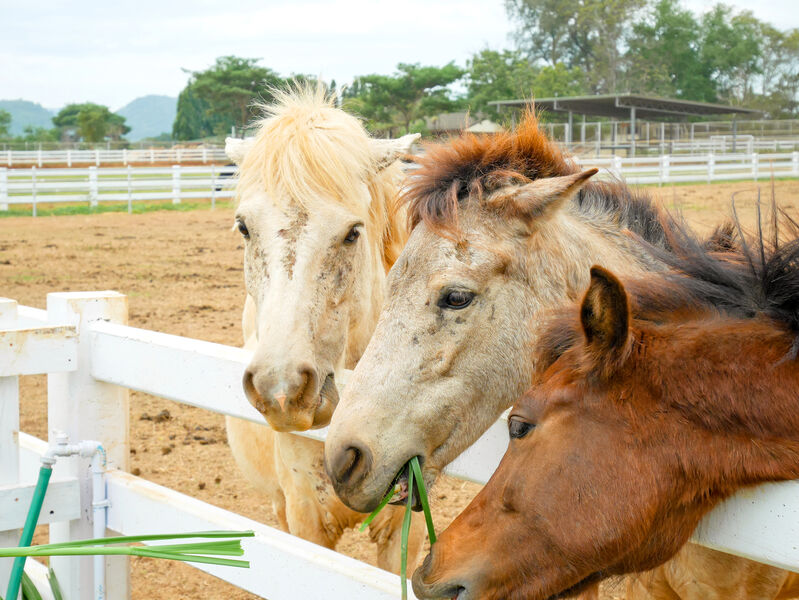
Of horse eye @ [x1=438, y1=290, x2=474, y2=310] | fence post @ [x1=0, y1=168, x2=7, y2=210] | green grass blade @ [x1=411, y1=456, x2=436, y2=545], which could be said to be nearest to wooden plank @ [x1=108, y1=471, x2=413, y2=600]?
green grass blade @ [x1=411, y1=456, x2=436, y2=545]

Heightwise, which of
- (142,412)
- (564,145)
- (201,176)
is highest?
(201,176)

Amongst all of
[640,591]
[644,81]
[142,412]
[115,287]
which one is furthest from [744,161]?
[644,81]

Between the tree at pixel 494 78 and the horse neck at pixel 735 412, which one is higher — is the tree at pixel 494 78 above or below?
above

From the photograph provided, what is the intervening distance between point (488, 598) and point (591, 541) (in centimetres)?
23

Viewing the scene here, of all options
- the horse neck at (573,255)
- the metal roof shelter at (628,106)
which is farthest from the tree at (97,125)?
the horse neck at (573,255)

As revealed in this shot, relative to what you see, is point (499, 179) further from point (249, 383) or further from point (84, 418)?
point (84, 418)

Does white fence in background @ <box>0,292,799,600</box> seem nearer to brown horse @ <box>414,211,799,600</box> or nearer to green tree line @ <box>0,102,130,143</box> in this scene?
brown horse @ <box>414,211,799,600</box>

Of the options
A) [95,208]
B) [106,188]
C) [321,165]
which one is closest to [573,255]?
[321,165]

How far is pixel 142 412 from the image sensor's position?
21.0 ft

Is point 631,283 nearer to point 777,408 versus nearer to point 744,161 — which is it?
point 777,408

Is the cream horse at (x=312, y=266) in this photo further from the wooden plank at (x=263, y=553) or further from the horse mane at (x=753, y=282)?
the horse mane at (x=753, y=282)

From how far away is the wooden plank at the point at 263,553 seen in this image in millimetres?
2008

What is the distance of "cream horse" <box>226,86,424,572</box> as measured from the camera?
236 centimetres

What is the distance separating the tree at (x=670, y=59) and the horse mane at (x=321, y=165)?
64442 mm
